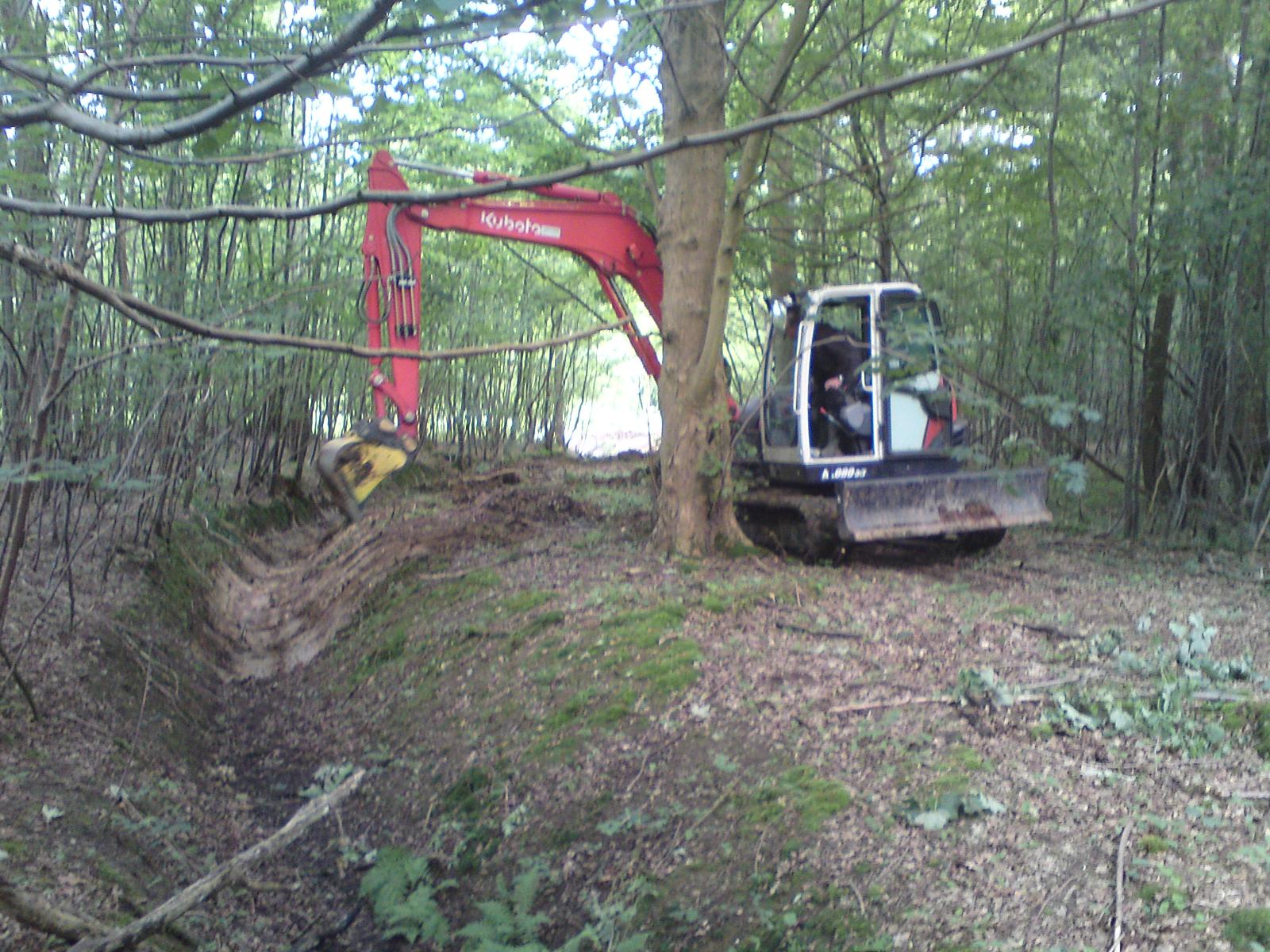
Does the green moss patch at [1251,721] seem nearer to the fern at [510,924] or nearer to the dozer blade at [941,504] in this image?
the fern at [510,924]

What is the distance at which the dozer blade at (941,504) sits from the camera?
820 cm

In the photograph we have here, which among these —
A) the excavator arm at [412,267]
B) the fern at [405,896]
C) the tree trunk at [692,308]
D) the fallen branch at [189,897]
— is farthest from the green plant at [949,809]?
the tree trunk at [692,308]

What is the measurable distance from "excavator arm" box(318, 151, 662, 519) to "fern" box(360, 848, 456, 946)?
3.35 m

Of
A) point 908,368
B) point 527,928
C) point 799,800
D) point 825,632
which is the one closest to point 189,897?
point 527,928

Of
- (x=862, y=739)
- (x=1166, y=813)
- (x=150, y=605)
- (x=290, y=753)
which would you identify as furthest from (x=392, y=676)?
(x=1166, y=813)

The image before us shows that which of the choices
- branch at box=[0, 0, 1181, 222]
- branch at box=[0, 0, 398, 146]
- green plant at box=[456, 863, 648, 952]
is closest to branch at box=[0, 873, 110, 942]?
green plant at box=[456, 863, 648, 952]

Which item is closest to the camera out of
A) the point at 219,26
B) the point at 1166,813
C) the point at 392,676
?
the point at 219,26

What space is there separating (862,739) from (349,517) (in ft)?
15.1

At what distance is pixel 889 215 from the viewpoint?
9250 millimetres

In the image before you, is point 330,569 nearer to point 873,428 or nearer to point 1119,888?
point 873,428

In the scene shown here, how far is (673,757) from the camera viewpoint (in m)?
4.99

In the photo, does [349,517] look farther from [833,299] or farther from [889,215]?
[889,215]

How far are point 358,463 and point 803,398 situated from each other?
3.48 meters

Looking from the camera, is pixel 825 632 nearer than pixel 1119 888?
No
